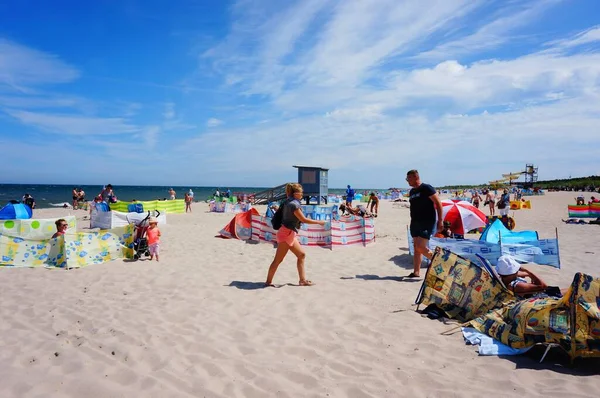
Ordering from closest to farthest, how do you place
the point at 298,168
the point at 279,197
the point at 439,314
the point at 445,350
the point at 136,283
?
the point at 445,350
the point at 439,314
the point at 136,283
the point at 298,168
the point at 279,197

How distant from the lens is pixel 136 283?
6.04 meters

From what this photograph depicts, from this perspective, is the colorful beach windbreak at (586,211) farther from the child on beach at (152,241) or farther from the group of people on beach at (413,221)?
the child on beach at (152,241)

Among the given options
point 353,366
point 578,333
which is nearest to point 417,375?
point 353,366

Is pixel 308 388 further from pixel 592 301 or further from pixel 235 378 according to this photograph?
pixel 592 301

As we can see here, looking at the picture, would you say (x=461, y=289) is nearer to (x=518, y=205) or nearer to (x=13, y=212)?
(x=13, y=212)

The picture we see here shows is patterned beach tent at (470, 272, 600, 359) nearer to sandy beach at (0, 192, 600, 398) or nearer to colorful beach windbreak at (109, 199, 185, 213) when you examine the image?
sandy beach at (0, 192, 600, 398)

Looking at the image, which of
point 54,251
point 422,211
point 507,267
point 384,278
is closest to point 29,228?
point 54,251

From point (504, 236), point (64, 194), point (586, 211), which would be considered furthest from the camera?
point (64, 194)

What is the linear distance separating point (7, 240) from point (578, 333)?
9012 millimetres

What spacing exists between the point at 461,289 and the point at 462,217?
4.56m

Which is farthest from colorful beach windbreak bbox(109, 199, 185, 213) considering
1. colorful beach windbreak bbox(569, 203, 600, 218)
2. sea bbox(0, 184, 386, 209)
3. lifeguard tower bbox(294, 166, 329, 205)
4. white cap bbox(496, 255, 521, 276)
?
colorful beach windbreak bbox(569, 203, 600, 218)

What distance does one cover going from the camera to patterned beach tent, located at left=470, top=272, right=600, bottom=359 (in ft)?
10.1

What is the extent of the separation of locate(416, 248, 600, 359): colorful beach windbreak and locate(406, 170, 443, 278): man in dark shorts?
1492mm

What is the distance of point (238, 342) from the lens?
3789mm
